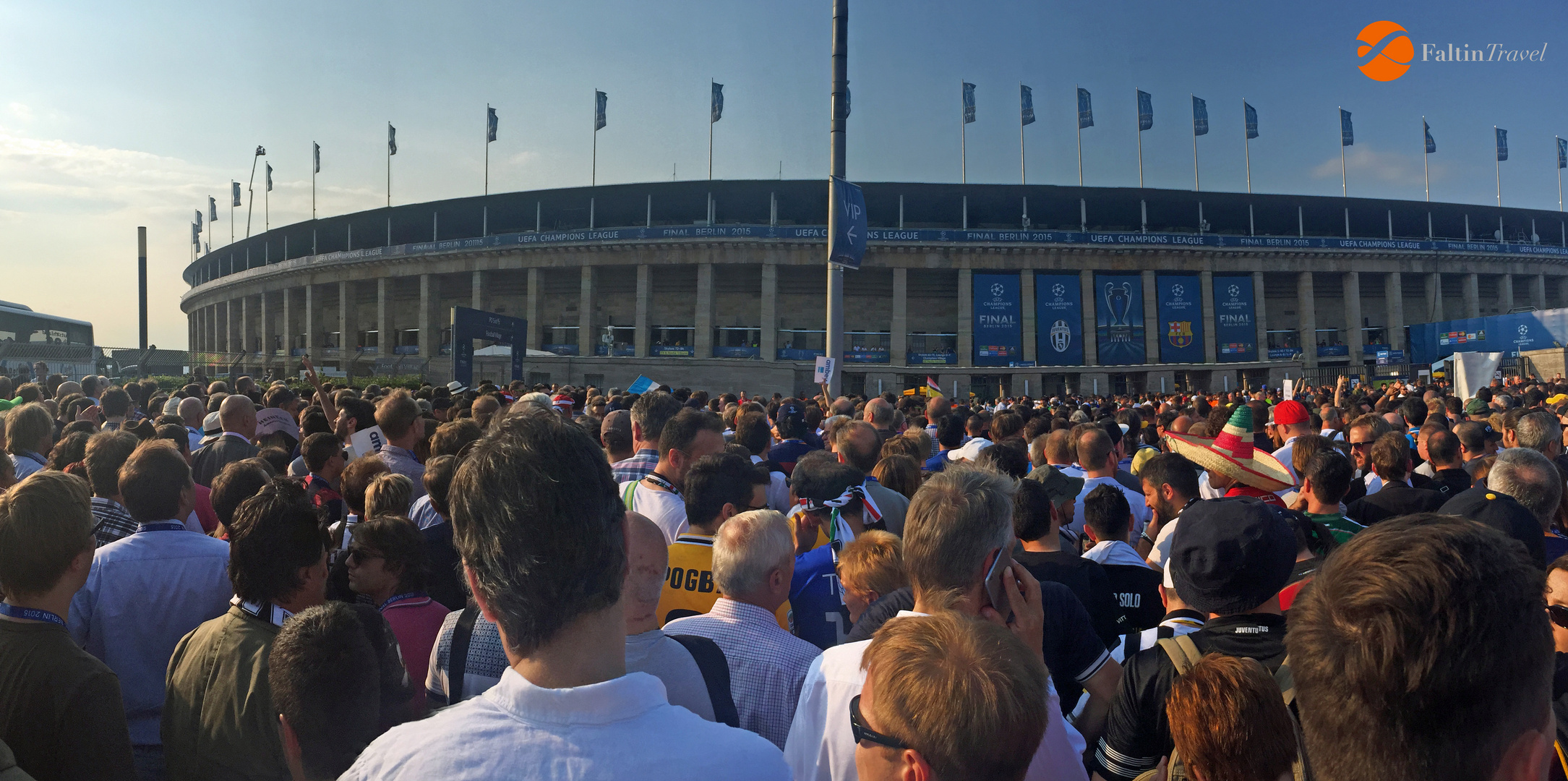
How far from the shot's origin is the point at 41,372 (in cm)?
2145

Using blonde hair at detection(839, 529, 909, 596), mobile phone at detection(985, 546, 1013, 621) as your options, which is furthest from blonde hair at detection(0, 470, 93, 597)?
mobile phone at detection(985, 546, 1013, 621)

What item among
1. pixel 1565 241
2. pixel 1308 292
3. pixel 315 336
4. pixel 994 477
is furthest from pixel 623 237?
pixel 1565 241

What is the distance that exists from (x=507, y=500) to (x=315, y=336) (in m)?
63.0

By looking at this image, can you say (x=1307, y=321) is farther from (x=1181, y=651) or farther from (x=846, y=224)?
(x=1181, y=651)

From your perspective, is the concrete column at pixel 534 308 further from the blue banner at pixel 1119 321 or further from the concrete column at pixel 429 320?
the blue banner at pixel 1119 321

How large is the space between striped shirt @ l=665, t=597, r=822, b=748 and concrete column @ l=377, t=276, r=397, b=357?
176 ft

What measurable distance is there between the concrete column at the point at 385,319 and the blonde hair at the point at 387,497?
51403 millimetres

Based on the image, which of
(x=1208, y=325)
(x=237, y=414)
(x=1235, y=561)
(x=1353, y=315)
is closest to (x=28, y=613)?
(x=1235, y=561)

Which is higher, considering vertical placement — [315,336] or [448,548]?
[315,336]

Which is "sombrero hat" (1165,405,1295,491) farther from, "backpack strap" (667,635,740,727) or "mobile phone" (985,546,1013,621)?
"backpack strap" (667,635,740,727)

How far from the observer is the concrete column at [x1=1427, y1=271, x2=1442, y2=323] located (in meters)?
50.5

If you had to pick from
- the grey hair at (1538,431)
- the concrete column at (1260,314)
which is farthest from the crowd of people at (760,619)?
the concrete column at (1260,314)

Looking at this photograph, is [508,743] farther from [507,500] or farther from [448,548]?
[448,548]

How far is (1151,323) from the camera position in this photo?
1823 inches
